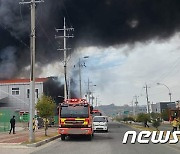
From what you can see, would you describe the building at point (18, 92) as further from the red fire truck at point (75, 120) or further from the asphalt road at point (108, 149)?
the asphalt road at point (108, 149)

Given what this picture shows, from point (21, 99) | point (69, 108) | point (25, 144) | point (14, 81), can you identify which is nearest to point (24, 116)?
point (21, 99)

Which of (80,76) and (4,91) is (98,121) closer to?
(80,76)

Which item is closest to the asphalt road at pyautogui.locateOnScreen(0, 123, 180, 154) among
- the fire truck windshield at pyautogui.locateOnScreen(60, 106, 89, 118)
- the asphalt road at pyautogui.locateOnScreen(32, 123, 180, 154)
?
the asphalt road at pyautogui.locateOnScreen(32, 123, 180, 154)

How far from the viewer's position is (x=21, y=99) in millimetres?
73938

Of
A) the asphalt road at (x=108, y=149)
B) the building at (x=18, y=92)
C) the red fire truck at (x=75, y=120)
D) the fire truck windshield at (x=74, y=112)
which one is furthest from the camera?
Answer: the building at (x=18, y=92)

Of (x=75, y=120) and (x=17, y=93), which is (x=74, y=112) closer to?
(x=75, y=120)

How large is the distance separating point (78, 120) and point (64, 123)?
1037mm

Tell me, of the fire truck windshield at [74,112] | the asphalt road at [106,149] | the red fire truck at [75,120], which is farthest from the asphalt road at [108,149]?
the fire truck windshield at [74,112]

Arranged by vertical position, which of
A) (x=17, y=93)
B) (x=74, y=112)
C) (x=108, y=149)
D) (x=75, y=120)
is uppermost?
(x=17, y=93)

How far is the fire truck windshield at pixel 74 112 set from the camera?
24.2 metres

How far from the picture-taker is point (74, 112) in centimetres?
2433

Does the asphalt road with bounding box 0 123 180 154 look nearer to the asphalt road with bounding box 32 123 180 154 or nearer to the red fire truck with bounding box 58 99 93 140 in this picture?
the asphalt road with bounding box 32 123 180 154

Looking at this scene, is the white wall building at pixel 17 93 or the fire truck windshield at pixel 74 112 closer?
the fire truck windshield at pixel 74 112

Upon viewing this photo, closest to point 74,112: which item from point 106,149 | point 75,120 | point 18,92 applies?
point 75,120
